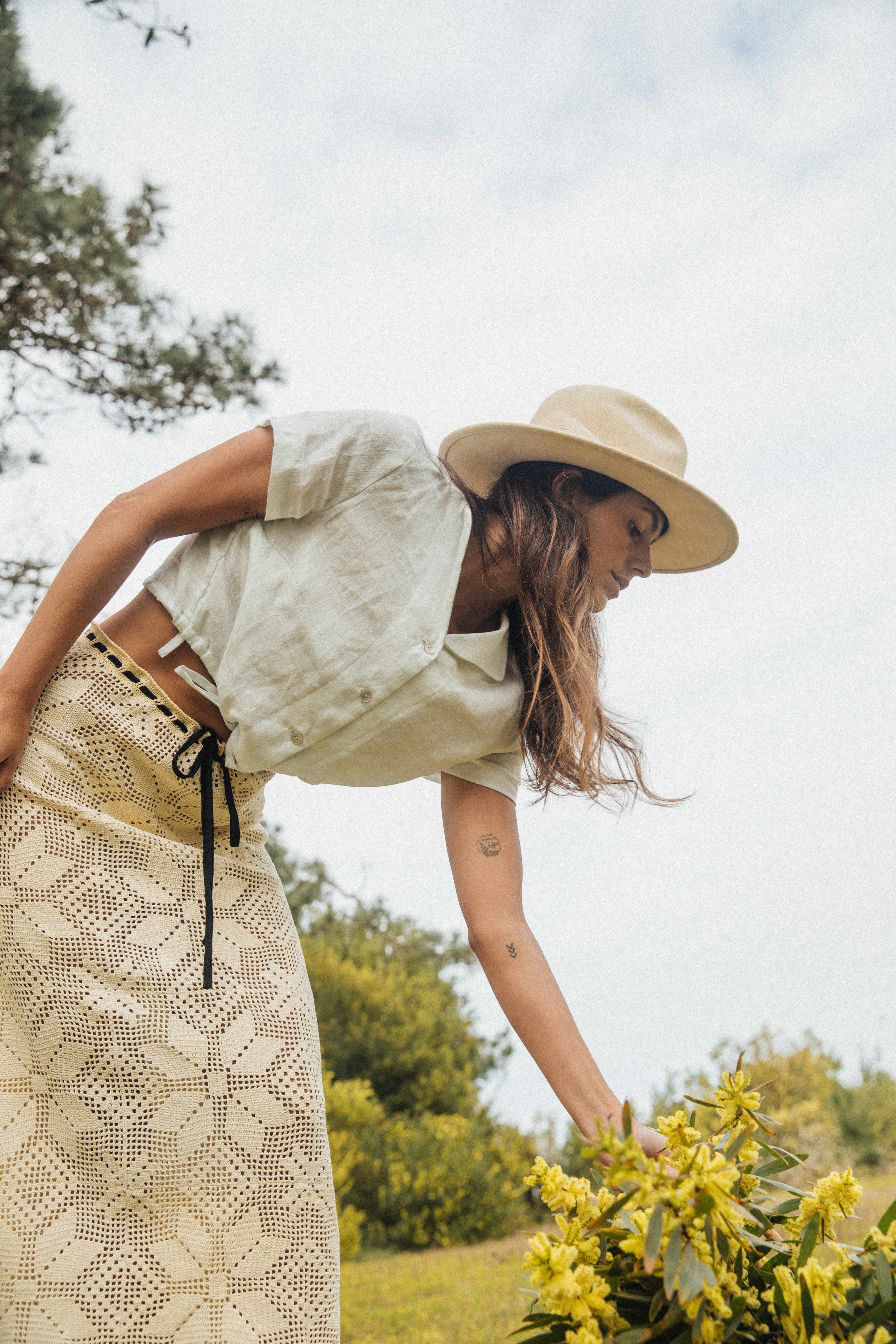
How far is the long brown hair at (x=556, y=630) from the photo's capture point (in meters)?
1.80

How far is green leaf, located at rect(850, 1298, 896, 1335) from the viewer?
74cm

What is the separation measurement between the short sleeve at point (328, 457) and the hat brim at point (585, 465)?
0.20 m

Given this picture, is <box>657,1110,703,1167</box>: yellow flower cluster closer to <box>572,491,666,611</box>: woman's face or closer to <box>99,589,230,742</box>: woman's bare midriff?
<box>99,589,230,742</box>: woman's bare midriff

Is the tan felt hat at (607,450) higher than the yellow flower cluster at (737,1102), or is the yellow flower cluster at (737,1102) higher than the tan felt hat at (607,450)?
the tan felt hat at (607,450)

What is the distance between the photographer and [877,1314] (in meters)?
0.74

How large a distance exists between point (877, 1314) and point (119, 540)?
1.31m

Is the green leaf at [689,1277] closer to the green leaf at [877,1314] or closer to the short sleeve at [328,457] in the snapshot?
the green leaf at [877,1314]

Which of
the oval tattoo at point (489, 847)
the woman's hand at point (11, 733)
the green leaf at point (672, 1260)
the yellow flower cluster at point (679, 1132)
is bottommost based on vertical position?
the green leaf at point (672, 1260)

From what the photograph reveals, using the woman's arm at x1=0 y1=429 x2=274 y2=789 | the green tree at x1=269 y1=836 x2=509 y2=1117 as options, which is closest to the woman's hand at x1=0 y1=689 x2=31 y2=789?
the woman's arm at x1=0 y1=429 x2=274 y2=789

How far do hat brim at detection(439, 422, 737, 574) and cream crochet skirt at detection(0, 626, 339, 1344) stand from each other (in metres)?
0.72

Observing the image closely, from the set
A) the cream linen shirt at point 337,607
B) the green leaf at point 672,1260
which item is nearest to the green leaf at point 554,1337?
the green leaf at point 672,1260

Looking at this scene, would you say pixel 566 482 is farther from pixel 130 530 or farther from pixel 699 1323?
pixel 699 1323

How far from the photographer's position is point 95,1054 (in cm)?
142

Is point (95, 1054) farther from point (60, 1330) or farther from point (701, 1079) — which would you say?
point (701, 1079)
